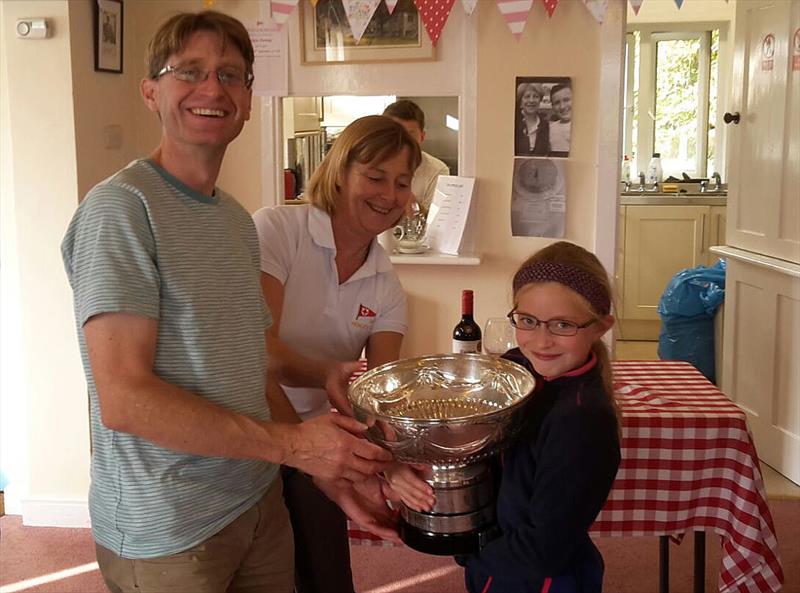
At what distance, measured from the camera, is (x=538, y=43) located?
3.09 m

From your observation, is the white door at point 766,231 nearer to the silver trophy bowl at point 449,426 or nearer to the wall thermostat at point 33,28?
the silver trophy bowl at point 449,426

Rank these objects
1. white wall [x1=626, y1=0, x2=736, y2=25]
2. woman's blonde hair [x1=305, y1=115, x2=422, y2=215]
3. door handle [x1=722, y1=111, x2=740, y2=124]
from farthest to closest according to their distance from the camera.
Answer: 1. white wall [x1=626, y1=0, x2=736, y2=25]
2. door handle [x1=722, y1=111, x2=740, y2=124]
3. woman's blonde hair [x1=305, y1=115, x2=422, y2=215]

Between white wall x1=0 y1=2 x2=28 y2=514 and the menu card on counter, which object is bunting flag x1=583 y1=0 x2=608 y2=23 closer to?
the menu card on counter

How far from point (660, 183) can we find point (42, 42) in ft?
14.2

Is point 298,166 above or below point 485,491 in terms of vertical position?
above

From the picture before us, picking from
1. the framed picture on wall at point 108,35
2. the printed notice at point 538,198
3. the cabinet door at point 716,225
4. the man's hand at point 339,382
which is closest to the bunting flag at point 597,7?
the printed notice at point 538,198

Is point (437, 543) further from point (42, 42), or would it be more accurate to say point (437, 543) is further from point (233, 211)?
point (42, 42)

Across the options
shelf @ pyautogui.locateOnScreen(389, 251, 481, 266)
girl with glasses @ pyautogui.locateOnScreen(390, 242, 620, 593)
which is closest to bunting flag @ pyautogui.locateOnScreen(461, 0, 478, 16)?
shelf @ pyautogui.locateOnScreen(389, 251, 481, 266)

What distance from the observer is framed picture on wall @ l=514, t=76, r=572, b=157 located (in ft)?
10.2

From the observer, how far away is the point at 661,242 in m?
5.75

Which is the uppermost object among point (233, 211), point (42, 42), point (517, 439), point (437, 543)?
point (42, 42)

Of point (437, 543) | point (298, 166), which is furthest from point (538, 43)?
point (437, 543)

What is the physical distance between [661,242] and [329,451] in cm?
494

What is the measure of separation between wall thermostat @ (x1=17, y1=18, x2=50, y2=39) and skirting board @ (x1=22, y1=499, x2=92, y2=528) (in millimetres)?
1635
